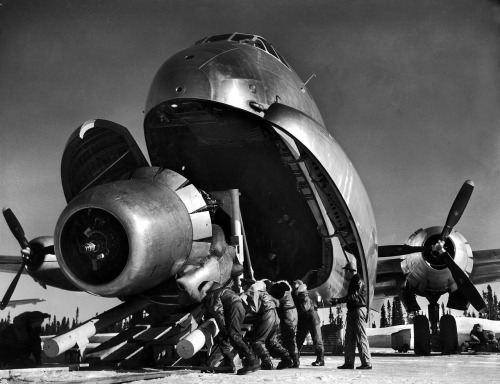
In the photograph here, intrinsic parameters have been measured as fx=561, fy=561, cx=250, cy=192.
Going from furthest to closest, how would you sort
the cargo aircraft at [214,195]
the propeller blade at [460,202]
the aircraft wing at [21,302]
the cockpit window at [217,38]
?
1. the aircraft wing at [21,302]
2. the propeller blade at [460,202]
3. the cockpit window at [217,38]
4. the cargo aircraft at [214,195]

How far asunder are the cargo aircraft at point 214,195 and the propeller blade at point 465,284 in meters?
0.03

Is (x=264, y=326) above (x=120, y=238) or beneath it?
beneath

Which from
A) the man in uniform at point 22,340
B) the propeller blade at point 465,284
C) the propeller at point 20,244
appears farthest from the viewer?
the propeller blade at point 465,284

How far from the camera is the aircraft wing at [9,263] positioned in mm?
15984

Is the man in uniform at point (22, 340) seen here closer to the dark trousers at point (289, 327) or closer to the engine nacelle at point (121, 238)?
the engine nacelle at point (121, 238)

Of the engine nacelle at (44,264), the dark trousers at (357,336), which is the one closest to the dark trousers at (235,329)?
the dark trousers at (357,336)

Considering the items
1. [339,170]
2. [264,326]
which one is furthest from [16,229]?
[339,170]

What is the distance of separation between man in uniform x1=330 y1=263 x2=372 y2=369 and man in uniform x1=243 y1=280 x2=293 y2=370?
2.84ft

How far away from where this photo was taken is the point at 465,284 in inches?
480

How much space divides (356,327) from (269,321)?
4.51 ft

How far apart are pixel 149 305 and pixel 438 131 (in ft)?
24.2

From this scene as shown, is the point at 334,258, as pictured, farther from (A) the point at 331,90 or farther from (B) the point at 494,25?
(B) the point at 494,25

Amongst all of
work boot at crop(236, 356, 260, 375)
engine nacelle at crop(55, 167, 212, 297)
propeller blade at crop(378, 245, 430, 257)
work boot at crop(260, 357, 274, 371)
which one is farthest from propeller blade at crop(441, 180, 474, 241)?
work boot at crop(236, 356, 260, 375)

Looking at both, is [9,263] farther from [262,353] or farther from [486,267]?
[486,267]
